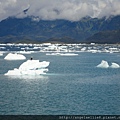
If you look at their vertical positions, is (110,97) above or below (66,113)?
above

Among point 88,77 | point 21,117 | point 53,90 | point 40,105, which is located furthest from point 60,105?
point 88,77

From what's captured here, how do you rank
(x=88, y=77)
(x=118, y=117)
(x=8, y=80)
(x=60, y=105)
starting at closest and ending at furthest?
(x=118, y=117), (x=60, y=105), (x=8, y=80), (x=88, y=77)

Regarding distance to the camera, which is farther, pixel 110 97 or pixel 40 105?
pixel 110 97

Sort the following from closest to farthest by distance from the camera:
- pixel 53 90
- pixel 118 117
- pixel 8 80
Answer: pixel 118 117, pixel 53 90, pixel 8 80

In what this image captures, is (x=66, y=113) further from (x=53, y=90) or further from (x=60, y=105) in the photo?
(x=53, y=90)

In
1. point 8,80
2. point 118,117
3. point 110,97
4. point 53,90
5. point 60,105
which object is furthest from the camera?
point 8,80

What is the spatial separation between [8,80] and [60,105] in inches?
508

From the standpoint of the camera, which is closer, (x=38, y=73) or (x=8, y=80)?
(x=8, y=80)

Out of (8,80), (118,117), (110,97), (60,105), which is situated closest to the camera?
(118,117)

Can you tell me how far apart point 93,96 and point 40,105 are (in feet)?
17.0

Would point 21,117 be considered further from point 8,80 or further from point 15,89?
point 8,80

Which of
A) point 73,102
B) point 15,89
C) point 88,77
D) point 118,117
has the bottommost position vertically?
A: point 118,117

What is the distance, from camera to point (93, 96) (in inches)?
→ 1136

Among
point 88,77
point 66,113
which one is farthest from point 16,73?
point 66,113
